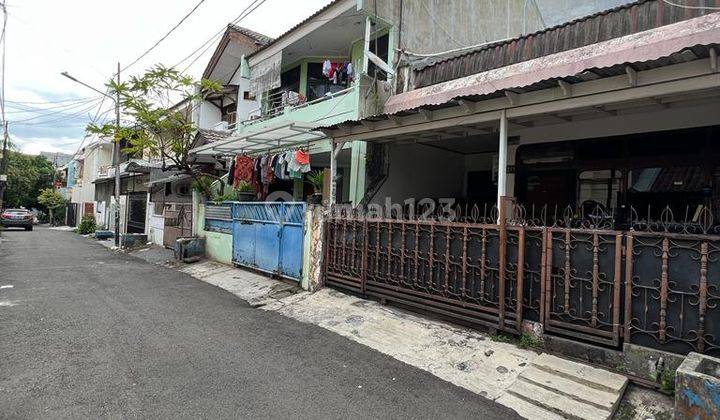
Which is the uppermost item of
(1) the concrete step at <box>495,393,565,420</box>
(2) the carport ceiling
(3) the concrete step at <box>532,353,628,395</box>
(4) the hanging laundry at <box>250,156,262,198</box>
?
(2) the carport ceiling

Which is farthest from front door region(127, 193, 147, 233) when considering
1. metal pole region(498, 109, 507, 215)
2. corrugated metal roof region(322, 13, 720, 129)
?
metal pole region(498, 109, 507, 215)

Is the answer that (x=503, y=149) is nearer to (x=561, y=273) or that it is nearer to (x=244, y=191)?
(x=561, y=273)

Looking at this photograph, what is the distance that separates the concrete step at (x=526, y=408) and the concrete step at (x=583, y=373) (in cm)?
58

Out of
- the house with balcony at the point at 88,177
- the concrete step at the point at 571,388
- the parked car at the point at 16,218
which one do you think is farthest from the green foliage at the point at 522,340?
the parked car at the point at 16,218

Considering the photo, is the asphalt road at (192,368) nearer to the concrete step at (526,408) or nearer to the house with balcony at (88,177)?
the concrete step at (526,408)

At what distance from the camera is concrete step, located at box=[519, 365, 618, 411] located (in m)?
3.69

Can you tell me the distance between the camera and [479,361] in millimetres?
4684

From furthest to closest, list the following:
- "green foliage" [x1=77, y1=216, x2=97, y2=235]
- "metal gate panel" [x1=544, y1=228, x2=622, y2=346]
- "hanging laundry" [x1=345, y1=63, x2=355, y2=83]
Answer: "green foliage" [x1=77, y1=216, x2=97, y2=235], "hanging laundry" [x1=345, y1=63, x2=355, y2=83], "metal gate panel" [x1=544, y1=228, x2=622, y2=346]

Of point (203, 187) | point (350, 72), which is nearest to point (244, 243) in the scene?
point (203, 187)

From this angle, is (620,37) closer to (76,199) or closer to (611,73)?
(611,73)

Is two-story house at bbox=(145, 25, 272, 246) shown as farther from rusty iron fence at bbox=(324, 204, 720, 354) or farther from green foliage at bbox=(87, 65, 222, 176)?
rusty iron fence at bbox=(324, 204, 720, 354)

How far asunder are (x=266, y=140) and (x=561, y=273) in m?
8.17

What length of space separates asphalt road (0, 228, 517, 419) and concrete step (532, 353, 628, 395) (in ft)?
2.82

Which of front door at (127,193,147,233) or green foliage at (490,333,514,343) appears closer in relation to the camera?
green foliage at (490,333,514,343)
